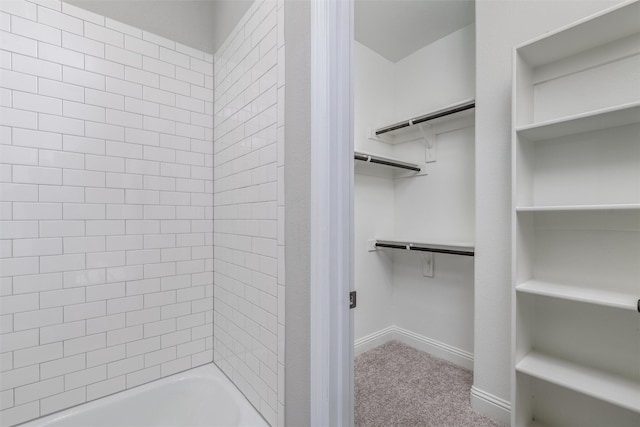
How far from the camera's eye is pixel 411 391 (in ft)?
5.62

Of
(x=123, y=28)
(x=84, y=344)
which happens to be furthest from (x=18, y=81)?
(x=84, y=344)

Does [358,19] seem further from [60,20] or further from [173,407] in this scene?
[173,407]

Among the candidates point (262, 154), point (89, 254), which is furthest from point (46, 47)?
point (262, 154)

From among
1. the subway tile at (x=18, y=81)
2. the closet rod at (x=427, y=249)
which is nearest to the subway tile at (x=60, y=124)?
the subway tile at (x=18, y=81)

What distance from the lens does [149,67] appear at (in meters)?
1.48

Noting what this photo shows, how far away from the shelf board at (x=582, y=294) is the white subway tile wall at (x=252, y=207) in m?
1.13

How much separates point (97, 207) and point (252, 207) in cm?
80

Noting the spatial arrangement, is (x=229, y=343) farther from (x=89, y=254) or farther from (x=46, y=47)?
(x=46, y=47)

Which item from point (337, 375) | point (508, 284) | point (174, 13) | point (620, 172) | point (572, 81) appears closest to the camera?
point (337, 375)

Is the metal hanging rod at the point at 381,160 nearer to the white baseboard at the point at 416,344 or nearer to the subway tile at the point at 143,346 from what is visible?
the white baseboard at the point at 416,344

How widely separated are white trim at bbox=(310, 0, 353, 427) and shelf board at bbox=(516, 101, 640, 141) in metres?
0.92

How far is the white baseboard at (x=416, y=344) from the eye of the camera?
1.99 m

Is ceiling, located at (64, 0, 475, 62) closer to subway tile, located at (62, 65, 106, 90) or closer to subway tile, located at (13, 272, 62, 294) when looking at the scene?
subway tile, located at (62, 65, 106, 90)

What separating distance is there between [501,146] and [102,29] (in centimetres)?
214
